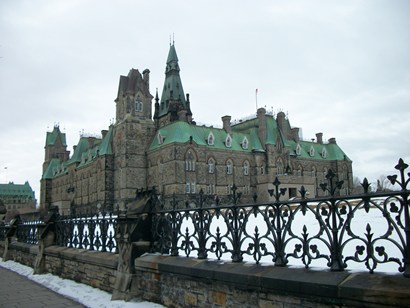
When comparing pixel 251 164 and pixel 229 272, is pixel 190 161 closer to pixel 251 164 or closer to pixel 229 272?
pixel 251 164

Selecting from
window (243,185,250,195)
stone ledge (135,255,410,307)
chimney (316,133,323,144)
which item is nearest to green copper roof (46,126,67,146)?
window (243,185,250,195)

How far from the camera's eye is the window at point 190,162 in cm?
4950

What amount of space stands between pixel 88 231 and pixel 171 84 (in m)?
58.1

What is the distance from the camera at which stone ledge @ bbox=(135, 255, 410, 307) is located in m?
3.32

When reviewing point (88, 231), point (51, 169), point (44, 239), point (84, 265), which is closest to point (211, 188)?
point (44, 239)

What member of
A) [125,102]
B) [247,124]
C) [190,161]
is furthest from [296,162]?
[125,102]

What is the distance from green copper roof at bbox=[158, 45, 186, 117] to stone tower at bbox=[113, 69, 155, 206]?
32.6ft

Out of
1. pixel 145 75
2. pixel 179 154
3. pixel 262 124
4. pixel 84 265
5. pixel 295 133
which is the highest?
pixel 145 75

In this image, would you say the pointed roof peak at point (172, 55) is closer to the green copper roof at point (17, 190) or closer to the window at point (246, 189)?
the window at point (246, 189)

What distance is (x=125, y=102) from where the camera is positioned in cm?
5375

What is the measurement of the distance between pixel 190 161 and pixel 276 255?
4540 centimetres

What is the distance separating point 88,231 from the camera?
1039cm

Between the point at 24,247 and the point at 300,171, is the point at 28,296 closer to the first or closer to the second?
the point at 24,247

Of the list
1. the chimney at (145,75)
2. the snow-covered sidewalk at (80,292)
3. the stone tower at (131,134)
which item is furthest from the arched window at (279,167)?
the snow-covered sidewalk at (80,292)
